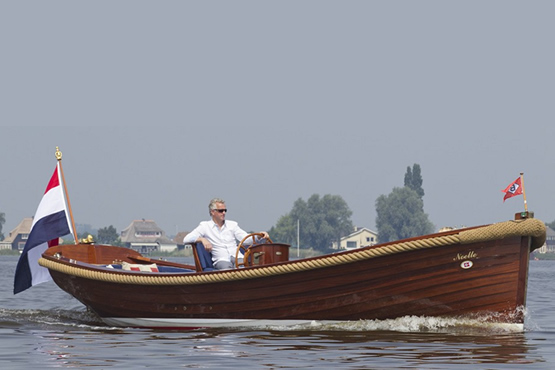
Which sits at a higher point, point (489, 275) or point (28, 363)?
point (489, 275)

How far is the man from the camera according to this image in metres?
14.0

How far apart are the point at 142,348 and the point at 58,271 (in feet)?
15.4

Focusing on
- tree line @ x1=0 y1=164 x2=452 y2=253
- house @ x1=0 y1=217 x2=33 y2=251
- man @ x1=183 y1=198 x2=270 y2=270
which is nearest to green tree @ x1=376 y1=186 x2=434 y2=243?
tree line @ x1=0 y1=164 x2=452 y2=253

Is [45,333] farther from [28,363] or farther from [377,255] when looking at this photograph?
[377,255]

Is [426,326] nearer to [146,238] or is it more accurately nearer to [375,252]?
[375,252]

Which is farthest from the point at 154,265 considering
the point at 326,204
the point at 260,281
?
the point at 326,204

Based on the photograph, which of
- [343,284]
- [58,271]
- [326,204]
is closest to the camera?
[343,284]

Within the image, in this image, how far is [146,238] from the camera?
18812 centimetres

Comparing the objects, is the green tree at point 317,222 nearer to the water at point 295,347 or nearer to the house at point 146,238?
the house at point 146,238

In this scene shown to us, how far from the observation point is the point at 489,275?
11734 mm

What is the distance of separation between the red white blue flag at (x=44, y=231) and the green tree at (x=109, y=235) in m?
163

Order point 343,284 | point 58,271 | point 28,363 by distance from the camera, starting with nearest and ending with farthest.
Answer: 1. point 28,363
2. point 343,284
3. point 58,271

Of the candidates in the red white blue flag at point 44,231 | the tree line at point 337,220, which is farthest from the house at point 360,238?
the red white blue flag at point 44,231

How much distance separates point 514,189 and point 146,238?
179m
